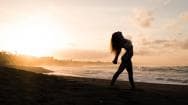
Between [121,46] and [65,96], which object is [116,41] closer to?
[121,46]

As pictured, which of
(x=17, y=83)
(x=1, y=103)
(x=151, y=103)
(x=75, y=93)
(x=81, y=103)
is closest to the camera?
(x=1, y=103)

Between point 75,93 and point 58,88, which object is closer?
point 75,93

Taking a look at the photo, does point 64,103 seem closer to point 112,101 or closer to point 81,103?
point 81,103

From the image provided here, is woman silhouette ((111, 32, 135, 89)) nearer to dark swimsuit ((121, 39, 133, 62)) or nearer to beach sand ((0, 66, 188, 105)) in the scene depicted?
dark swimsuit ((121, 39, 133, 62))

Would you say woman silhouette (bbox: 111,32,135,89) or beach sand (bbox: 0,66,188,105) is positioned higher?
woman silhouette (bbox: 111,32,135,89)

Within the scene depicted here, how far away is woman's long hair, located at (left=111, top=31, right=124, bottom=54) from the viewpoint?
12.1 m

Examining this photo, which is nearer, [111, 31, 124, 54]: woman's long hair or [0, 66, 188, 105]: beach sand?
[0, 66, 188, 105]: beach sand

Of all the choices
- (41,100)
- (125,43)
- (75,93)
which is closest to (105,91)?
(75,93)

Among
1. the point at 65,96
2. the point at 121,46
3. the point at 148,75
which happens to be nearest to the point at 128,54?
the point at 121,46

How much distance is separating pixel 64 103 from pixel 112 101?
1.43 metres

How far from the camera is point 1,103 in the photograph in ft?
27.4

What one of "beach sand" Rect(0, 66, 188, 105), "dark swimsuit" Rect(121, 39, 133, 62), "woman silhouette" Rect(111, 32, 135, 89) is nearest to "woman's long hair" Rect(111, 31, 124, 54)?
"woman silhouette" Rect(111, 32, 135, 89)

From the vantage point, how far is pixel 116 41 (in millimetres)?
12133

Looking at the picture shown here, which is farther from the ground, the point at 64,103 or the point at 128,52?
the point at 128,52
